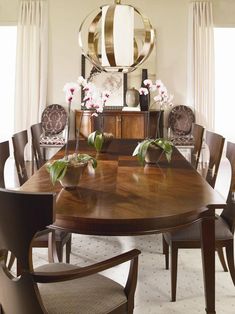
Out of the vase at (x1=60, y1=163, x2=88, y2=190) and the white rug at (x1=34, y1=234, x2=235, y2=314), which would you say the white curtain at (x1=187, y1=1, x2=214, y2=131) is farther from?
the vase at (x1=60, y1=163, x2=88, y2=190)

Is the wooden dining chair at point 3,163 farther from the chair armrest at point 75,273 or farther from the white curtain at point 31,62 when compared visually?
the white curtain at point 31,62

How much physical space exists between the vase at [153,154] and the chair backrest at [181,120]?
142 inches

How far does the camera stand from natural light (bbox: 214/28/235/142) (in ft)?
21.9

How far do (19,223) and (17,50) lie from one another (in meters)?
5.60

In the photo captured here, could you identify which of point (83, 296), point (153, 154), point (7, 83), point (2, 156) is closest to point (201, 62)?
point (7, 83)

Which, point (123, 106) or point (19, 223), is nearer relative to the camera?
point (19, 223)

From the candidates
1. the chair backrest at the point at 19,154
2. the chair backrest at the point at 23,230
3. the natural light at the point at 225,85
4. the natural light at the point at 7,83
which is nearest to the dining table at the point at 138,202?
the chair backrest at the point at 23,230

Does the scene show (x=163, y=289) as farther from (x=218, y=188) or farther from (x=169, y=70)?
(x=169, y=70)

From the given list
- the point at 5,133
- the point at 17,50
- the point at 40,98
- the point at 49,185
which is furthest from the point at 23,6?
the point at 49,185

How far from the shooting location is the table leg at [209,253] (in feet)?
6.33

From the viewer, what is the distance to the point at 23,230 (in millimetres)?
1275

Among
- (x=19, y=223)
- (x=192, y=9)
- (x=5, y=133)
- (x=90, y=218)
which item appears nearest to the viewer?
(x=19, y=223)

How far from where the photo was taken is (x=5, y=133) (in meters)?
6.87

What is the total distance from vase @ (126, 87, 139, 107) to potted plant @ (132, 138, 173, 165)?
132 inches
